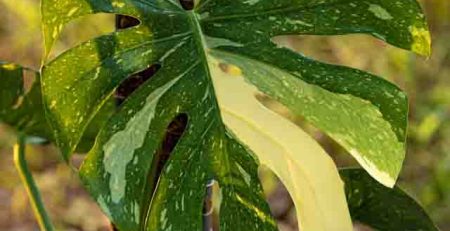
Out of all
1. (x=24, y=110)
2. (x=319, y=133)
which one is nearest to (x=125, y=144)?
(x=24, y=110)

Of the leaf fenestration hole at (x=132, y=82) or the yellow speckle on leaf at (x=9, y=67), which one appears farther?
the yellow speckle on leaf at (x=9, y=67)

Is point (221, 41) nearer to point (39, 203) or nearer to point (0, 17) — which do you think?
point (39, 203)

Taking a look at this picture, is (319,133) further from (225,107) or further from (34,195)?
(225,107)

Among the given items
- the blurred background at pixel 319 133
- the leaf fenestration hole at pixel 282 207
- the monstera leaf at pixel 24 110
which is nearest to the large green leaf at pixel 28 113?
the monstera leaf at pixel 24 110

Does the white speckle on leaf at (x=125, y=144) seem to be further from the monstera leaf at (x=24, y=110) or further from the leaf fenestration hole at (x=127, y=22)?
the monstera leaf at (x=24, y=110)

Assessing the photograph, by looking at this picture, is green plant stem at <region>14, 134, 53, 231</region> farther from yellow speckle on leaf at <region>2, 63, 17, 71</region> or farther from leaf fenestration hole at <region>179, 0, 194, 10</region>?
leaf fenestration hole at <region>179, 0, 194, 10</region>

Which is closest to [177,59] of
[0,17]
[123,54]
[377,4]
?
[123,54]

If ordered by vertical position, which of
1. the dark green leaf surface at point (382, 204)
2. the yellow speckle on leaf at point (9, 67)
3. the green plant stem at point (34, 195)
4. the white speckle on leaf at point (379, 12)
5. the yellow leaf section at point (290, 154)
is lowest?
the dark green leaf surface at point (382, 204)

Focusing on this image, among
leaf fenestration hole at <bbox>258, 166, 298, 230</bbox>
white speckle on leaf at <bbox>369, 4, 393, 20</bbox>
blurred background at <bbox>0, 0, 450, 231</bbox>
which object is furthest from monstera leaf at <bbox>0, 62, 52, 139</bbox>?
leaf fenestration hole at <bbox>258, 166, 298, 230</bbox>
